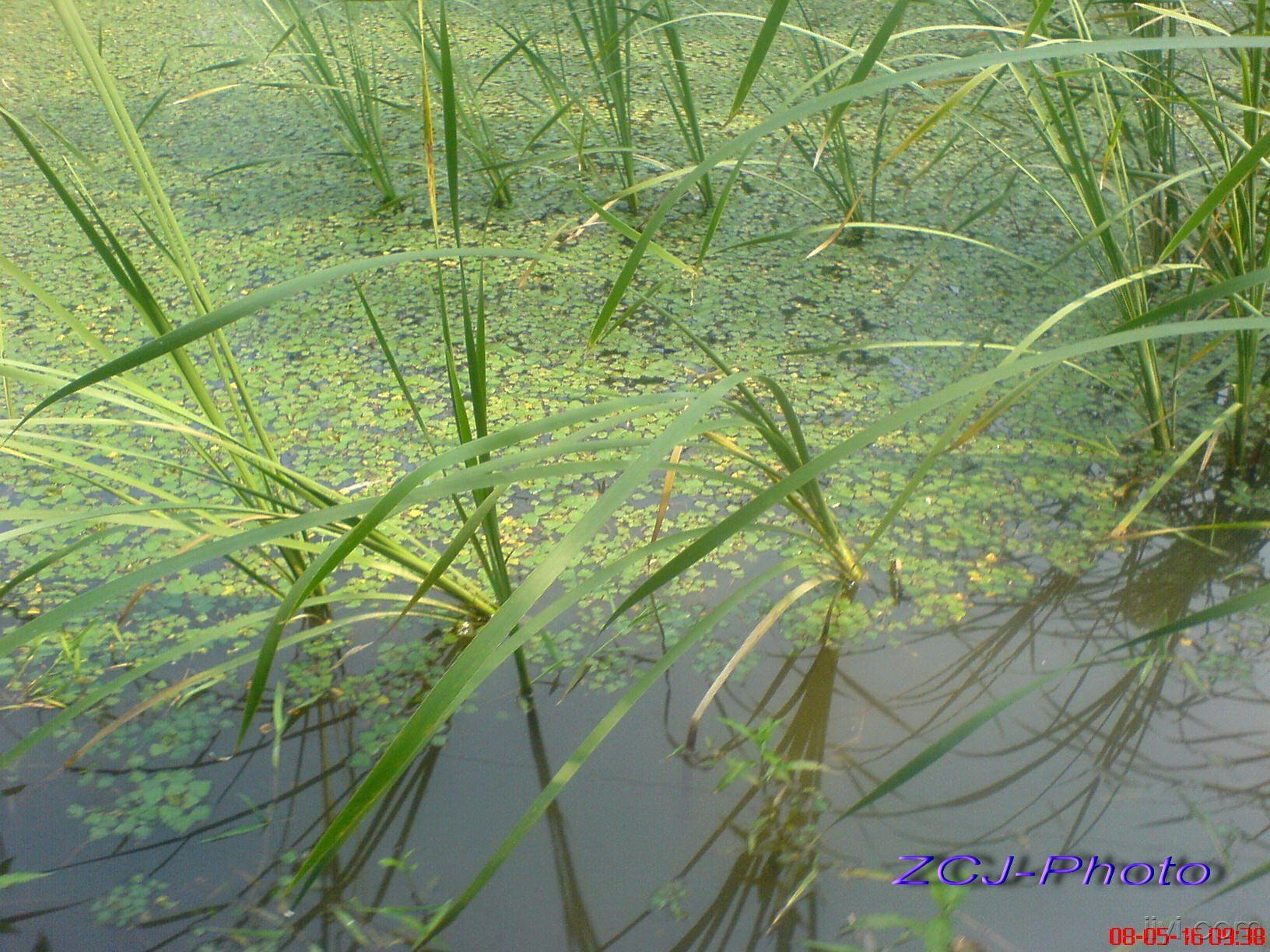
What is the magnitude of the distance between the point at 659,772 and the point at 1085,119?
1732 millimetres

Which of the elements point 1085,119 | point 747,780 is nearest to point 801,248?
point 1085,119

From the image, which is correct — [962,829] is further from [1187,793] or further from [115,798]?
[115,798]

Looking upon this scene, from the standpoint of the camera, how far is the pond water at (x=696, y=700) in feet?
2.99

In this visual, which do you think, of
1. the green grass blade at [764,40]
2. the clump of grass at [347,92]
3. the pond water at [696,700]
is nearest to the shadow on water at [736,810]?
the pond water at [696,700]

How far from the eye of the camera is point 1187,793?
38.1 inches

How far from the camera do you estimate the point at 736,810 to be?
3.22 ft

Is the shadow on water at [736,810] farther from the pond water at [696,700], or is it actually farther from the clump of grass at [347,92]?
the clump of grass at [347,92]
